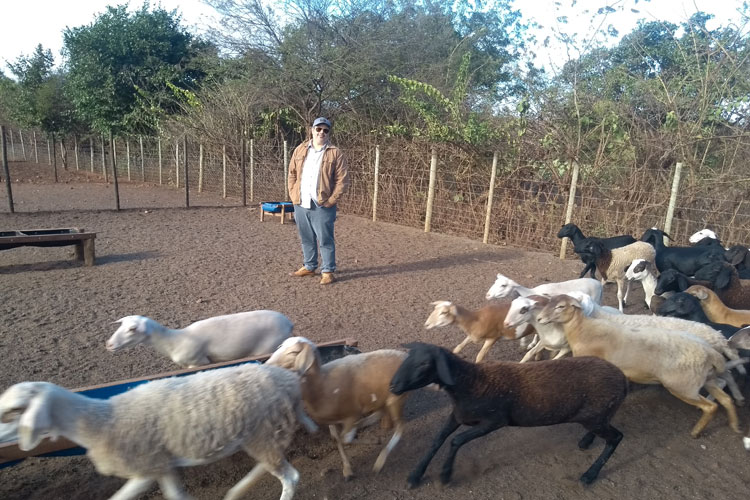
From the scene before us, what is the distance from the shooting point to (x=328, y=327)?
5.59 meters

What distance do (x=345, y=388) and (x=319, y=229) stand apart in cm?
415

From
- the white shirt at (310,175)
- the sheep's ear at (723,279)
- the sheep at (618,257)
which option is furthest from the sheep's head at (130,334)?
the sheep at (618,257)

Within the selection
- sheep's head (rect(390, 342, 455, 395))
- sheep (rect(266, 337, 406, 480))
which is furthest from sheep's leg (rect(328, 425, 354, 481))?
sheep's head (rect(390, 342, 455, 395))

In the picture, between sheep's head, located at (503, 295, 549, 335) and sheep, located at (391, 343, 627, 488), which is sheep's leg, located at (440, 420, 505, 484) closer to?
sheep, located at (391, 343, 627, 488)

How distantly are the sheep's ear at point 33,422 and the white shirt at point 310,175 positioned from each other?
16.5ft

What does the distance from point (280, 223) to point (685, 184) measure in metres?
9.07

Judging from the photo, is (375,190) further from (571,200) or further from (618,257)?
(618,257)

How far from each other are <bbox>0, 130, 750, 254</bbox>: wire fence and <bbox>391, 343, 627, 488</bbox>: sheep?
22.8ft

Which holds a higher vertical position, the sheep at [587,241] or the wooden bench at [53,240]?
the sheep at [587,241]

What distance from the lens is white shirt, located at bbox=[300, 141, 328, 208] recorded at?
6961 millimetres

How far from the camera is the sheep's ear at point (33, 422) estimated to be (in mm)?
2133

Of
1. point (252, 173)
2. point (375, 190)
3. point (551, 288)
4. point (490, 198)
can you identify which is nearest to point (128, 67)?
point (252, 173)

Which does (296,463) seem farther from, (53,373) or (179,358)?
(53,373)

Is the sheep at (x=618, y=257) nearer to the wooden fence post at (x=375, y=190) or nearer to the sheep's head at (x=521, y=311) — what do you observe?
the sheep's head at (x=521, y=311)
